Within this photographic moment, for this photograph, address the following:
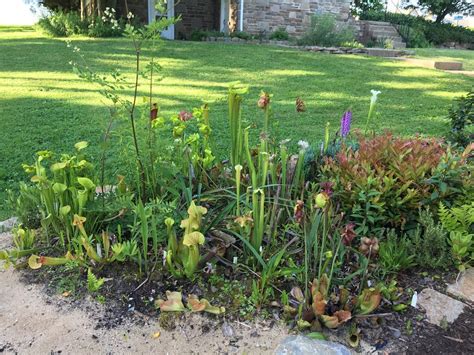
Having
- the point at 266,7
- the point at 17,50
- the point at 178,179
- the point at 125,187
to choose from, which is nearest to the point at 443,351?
the point at 178,179

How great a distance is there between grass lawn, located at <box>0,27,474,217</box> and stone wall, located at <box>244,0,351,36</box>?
7.65ft

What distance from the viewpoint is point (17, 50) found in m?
9.64

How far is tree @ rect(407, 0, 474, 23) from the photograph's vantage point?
19.7 m

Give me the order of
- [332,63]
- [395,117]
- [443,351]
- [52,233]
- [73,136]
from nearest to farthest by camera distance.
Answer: [443,351] → [52,233] → [73,136] → [395,117] → [332,63]

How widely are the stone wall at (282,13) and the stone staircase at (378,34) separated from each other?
1.87m

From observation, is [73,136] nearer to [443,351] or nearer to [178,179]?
[178,179]

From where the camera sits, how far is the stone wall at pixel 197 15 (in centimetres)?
1450

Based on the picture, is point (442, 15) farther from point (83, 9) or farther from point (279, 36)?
point (83, 9)

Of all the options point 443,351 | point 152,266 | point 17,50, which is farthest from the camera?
point 17,50

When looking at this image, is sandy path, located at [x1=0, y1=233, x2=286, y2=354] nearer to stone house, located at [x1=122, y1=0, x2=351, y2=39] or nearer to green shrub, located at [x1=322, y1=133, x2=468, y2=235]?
green shrub, located at [x1=322, y1=133, x2=468, y2=235]

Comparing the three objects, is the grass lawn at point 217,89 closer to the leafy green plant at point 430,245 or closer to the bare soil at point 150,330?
the leafy green plant at point 430,245

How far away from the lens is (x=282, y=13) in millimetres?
Result: 12867

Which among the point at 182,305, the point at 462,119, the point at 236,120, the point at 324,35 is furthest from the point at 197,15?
the point at 182,305

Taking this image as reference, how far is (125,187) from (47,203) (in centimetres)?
38
